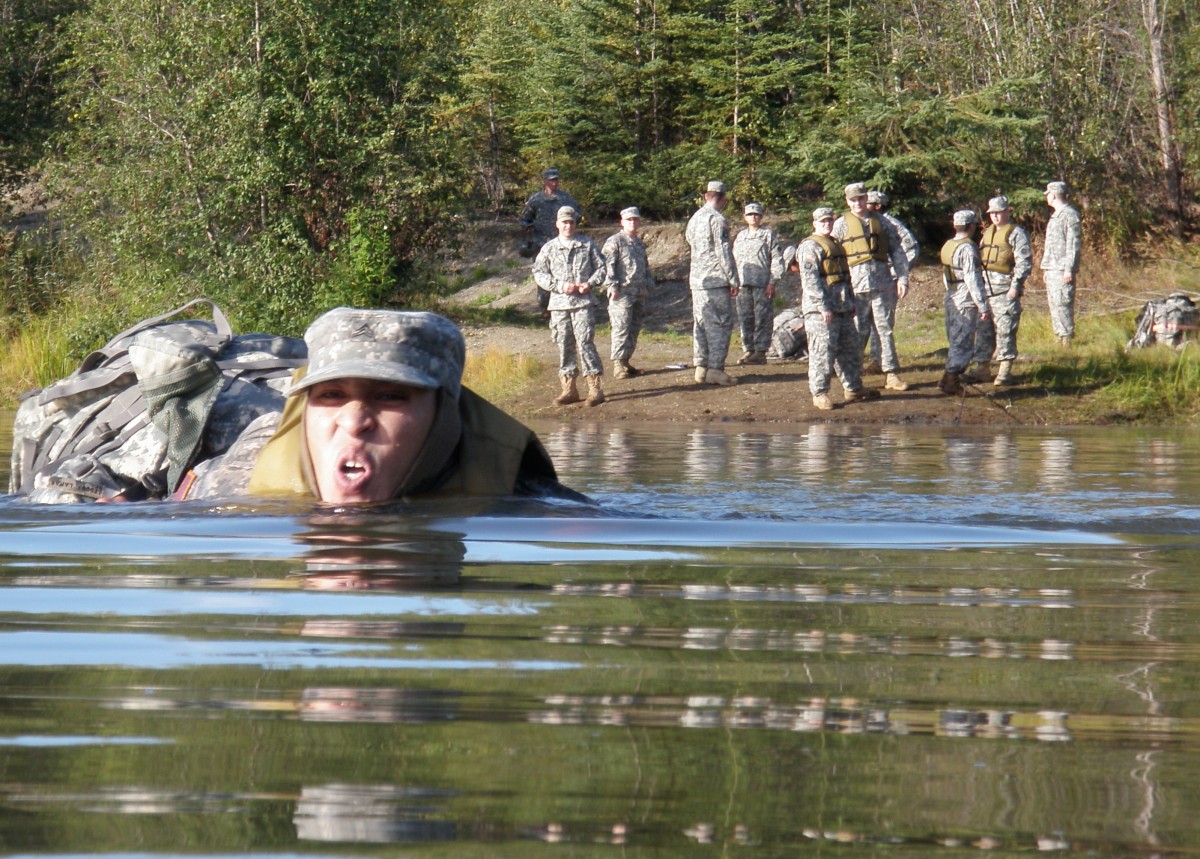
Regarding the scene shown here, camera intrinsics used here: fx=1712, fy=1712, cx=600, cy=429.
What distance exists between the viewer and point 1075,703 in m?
2.54

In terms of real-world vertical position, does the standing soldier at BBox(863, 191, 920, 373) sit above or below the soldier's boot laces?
above

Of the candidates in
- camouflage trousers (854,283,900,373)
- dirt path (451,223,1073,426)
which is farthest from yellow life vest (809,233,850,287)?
dirt path (451,223,1073,426)

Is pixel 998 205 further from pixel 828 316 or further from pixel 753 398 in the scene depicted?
pixel 753 398

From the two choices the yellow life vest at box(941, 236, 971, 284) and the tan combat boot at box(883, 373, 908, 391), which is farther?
the tan combat boot at box(883, 373, 908, 391)

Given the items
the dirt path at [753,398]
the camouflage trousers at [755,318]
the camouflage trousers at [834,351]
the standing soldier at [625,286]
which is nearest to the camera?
the camouflage trousers at [834,351]

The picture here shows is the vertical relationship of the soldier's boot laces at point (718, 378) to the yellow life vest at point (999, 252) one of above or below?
below

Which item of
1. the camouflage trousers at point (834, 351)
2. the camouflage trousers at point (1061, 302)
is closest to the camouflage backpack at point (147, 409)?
the camouflage trousers at point (834, 351)

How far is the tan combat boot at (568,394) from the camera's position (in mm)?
20875

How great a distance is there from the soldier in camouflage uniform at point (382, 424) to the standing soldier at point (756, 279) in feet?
53.6

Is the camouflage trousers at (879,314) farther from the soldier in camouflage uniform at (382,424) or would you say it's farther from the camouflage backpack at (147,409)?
the soldier in camouflage uniform at (382,424)

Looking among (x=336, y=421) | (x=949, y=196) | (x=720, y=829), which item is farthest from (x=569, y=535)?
(x=949, y=196)

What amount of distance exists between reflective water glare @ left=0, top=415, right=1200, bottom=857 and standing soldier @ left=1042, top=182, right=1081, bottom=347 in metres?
16.6

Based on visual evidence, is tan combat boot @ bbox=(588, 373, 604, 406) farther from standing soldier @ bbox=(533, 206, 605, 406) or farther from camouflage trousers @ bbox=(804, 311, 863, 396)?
camouflage trousers @ bbox=(804, 311, 863, 396)

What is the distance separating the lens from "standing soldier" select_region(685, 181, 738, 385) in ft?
68.8
